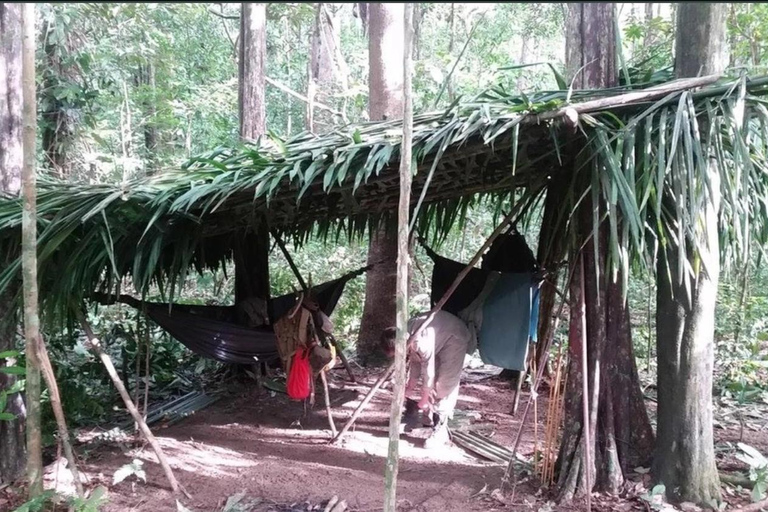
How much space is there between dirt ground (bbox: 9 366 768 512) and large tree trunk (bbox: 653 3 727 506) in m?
0.19

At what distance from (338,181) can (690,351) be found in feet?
5.39

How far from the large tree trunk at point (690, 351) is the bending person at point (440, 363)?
1303 millimetres

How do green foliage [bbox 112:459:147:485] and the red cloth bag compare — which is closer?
green foliage [bbox 112:459:147:485]

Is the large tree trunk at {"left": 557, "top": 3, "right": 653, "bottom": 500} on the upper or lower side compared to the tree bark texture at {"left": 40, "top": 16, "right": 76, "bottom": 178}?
lower

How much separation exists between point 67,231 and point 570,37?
2.60 metres

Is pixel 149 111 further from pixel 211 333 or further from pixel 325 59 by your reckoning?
pixel 211 333

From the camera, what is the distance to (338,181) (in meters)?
2.69

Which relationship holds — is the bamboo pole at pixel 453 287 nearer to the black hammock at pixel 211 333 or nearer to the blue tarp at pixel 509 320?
the blue tarp at pixel 509 320

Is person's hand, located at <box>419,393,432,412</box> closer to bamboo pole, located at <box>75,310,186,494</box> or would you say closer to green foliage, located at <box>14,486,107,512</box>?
bamboo pole, located at <box>75,310,186,494</box>

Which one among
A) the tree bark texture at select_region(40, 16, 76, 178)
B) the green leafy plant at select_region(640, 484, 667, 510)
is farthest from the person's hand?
the tree bark texture at select_region(40, 16, 76, 178)

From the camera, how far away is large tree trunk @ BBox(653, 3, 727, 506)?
8.41ft

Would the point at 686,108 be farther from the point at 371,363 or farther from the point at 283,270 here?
the point at 283,270

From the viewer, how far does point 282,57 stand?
36.7 ft

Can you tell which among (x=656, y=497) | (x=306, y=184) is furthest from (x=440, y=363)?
(x=306, y=184)
